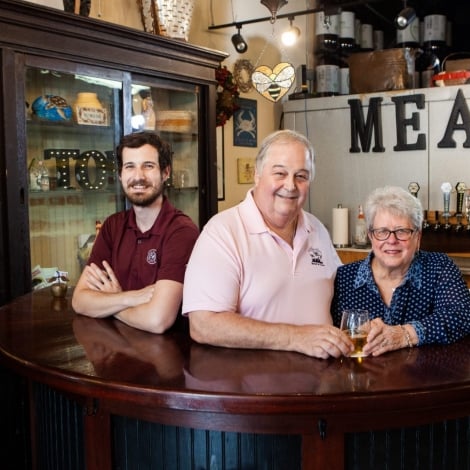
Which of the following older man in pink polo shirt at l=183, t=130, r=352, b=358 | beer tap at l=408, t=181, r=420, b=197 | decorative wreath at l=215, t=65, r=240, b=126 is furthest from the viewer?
beer tap at l=408, t=181, r=420, b=197

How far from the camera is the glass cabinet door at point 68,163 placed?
3410mm

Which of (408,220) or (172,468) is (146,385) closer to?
(172,468)

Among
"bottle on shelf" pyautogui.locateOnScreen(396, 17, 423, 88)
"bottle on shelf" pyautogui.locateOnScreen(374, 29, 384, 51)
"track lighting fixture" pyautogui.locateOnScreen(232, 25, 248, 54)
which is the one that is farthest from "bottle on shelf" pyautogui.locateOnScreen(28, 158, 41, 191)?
"bottle on shelf" pyautogui.locateOnScreen(374, 29, 384, 51)

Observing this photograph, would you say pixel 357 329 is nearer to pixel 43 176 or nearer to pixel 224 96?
pixel 43 176

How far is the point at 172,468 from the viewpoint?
6.08 ft

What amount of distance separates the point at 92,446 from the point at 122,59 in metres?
2.25

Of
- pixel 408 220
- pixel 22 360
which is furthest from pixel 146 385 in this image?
pixel 408 220

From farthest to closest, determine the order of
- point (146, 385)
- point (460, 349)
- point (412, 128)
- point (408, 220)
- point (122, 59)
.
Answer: point (412, 128) → point (122, 59) → point (408, 220) → point (460, 349) → point (146, 385)

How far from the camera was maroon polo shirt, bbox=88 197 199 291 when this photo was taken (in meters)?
2.45

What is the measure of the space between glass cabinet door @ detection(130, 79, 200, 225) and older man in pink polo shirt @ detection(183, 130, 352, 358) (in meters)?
1.98

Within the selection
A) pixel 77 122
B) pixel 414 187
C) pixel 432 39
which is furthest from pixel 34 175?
pixel 432 39

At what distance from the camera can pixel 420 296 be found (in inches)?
87.7

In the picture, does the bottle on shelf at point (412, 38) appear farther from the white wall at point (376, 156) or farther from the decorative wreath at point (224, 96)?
the decorative wreath at point (224, 96)

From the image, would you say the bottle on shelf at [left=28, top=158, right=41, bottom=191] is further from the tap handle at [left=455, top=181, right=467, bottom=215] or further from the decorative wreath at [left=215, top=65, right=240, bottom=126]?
the tap handle at [left=455, top=181, right=467, bottom=215]
